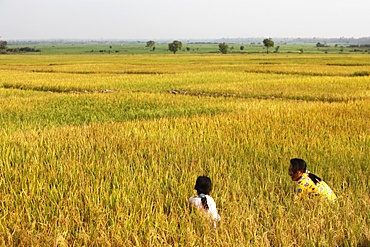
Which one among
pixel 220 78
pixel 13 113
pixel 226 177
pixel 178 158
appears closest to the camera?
pixel 226 177

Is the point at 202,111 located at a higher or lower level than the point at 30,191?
lower

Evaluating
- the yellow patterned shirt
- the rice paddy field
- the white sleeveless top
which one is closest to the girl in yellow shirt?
the yellow patterned shirt

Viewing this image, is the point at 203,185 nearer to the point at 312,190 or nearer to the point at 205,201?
the point at 205,201

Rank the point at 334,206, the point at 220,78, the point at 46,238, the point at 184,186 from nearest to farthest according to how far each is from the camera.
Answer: the point at 46,238 < the point at 334,206 < the point at 184,186 < the point at 220,78

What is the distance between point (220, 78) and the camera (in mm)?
26094

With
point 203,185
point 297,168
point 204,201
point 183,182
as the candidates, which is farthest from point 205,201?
point 297,168

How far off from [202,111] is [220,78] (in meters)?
13.4

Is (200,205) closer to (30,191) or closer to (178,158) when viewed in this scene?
(30,191)

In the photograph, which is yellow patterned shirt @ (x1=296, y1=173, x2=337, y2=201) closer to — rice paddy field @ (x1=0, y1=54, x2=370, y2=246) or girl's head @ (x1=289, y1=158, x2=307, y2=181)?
girl's head @ (x1=289, y1=158, x2=307, y2=181)

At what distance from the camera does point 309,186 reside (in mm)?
4199

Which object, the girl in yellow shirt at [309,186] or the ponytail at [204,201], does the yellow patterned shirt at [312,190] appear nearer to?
the girl in yellow shirt at [309,186]

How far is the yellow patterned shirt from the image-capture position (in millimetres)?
4133

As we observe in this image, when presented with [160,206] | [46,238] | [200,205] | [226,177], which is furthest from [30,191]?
[226,177]

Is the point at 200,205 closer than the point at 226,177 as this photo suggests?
Yes
